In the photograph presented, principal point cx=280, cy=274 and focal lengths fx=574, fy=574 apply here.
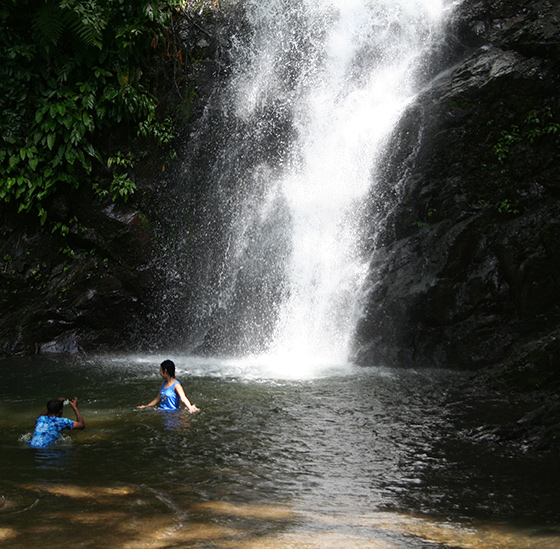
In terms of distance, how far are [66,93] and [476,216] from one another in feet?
28.6

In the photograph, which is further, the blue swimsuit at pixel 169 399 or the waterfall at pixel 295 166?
the waterfall at pixel 295 166

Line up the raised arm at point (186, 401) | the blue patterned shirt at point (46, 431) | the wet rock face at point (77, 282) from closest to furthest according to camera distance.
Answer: the blue patterned shirt at point (46, 431), the raised arm at point (186, 401), the wet rock face at point (77, 282)

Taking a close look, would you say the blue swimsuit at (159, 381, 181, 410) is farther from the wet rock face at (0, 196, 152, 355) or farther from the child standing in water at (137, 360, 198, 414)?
the wet rock face at (0, 196, 152, 355)

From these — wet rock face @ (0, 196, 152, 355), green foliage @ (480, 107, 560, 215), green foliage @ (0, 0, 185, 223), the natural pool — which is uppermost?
green foliage @ (0, 0, 185, 223)

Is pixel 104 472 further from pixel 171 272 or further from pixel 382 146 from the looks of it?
pixel 382 146

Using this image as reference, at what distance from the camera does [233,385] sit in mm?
7867

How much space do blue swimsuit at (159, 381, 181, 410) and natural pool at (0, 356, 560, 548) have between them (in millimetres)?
160

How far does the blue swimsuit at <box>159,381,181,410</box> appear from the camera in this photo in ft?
21.5

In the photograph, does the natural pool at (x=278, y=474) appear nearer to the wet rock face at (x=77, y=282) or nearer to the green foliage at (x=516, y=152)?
the green foliage at (x=516, y=152)

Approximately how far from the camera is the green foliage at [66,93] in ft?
Answer: 39.1

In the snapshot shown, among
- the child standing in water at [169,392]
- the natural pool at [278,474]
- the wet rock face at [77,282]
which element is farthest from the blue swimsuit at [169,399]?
the wet rock face at [77,282]

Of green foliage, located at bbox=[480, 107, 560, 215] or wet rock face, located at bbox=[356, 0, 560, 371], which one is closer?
wet rock face, located at bbox=[356, 0, 560, 371]

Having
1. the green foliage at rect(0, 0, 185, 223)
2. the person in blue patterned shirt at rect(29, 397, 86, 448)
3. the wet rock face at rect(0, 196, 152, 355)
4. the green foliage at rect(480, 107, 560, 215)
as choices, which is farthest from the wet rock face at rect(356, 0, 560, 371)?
the green foliage at rect(0, 0, 185, 223)

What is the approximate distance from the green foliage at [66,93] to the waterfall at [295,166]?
187 cm
